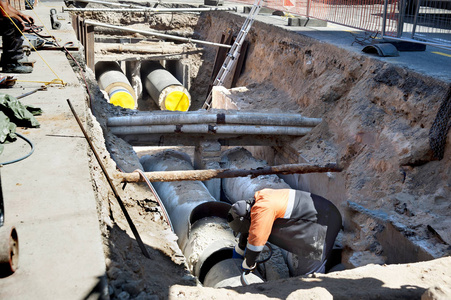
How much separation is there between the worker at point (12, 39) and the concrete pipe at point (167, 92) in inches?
277

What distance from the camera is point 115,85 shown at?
14258mm

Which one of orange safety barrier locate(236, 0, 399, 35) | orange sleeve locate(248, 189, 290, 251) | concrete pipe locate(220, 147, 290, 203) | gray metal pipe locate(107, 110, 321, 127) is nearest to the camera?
orange sleeve locate(248, 189, 290, 251)

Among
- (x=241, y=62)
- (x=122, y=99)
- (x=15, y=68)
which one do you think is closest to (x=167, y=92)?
(x=122, y=99)

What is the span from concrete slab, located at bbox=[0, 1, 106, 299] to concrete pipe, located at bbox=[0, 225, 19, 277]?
5 centimetres

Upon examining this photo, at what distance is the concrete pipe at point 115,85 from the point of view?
13.7 m

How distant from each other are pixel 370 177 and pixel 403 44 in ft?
11.6

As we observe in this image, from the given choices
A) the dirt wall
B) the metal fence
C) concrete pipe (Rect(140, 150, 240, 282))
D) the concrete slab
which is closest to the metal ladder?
the dirt wall

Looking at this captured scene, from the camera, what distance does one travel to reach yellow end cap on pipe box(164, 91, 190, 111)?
48.3ft

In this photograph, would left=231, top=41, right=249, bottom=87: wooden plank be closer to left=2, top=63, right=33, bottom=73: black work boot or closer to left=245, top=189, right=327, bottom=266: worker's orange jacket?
left=2, top=63, right=33, bottom=73: black work boot

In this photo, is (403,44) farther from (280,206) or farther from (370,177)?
(280,206)

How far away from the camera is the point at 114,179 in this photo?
558cm

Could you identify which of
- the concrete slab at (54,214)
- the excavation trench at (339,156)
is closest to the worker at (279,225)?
the excavation trench at (339,156)

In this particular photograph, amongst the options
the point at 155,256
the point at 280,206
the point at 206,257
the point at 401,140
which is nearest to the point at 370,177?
the point at 401,140

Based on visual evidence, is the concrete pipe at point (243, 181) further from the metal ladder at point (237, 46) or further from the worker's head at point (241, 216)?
the metal ladder at point (237, 46)
